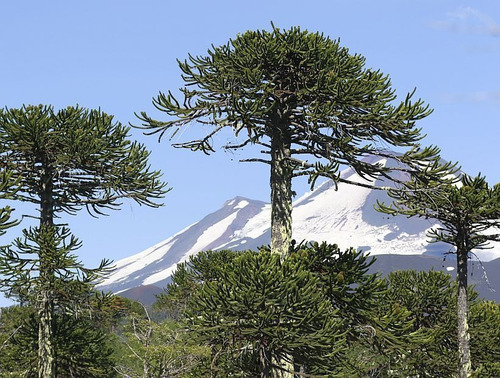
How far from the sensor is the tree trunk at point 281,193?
17.7 m

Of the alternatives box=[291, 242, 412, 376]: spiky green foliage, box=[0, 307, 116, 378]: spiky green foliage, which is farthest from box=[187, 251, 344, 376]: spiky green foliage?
box=[0, 307, 116, 378]: spiky green foliage

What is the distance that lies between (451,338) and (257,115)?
629 inches

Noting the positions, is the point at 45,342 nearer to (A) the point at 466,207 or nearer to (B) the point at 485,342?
(A) the point at 466,207

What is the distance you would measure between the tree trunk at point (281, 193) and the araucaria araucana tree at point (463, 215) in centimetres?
568

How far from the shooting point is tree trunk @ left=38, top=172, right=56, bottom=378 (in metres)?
23.0

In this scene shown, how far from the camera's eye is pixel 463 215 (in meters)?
25.2

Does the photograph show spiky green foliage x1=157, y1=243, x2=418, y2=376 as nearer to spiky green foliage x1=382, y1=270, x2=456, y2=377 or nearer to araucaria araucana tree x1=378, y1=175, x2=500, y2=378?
araucaria araucana tree x1=378, y1=175, x2=500, y2=378

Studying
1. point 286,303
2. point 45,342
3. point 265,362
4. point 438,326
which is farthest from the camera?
point 438,326

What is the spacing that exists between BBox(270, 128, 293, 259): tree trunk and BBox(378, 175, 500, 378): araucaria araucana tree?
5684mm

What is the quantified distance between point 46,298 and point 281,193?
981 cm

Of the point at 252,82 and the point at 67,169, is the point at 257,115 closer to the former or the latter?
the point at 252,82

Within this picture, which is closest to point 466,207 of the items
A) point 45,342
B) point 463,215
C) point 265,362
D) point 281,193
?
point 463,215

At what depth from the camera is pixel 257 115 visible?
669 inches

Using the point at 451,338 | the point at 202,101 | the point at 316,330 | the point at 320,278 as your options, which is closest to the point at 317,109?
the point at 202,101
